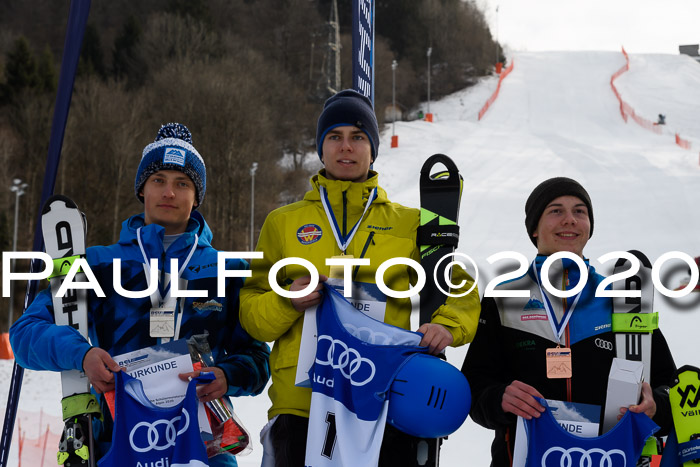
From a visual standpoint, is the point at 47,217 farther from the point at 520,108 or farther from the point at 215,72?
the point at 520,108

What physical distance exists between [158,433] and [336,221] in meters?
1.01

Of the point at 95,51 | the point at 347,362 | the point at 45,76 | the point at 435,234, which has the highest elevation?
the point at 95,51

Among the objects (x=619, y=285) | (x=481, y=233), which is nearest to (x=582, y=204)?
(x=619, y=285)

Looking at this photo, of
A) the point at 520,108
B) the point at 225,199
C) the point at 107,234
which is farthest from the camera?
the point at 520,108

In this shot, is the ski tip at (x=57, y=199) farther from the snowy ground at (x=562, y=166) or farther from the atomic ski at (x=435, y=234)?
A: the snowy ground at (x=562, y=166)

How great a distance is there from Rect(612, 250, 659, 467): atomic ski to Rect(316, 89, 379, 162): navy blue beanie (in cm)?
115

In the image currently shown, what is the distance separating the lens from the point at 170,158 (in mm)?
3158

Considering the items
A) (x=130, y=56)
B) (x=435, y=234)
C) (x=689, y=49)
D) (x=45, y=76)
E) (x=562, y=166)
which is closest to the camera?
(x=435, y=234)

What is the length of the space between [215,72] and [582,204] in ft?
111

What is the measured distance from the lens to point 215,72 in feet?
116

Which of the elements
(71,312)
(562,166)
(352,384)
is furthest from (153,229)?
(562,166)

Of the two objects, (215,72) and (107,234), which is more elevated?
(215,72)

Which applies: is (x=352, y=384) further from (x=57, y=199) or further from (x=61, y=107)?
(x=61, y=107)

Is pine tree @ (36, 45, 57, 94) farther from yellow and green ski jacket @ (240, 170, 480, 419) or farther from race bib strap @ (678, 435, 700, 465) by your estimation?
race bib strap @ (678, 435, 700, 465)
